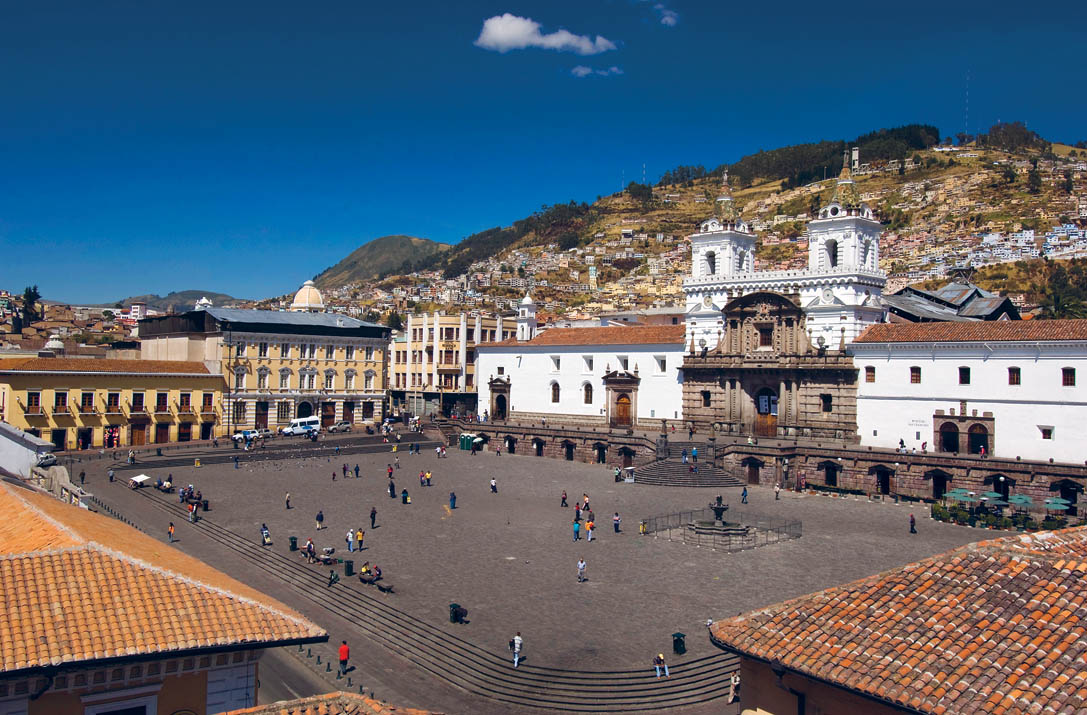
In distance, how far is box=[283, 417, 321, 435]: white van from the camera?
59.8 metres

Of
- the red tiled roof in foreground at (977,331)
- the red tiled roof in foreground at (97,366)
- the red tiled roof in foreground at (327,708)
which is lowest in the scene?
the red tiled roof in foreground at (327,708)

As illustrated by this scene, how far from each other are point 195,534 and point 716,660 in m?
21.1

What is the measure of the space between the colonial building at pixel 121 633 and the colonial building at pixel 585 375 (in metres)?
46.4

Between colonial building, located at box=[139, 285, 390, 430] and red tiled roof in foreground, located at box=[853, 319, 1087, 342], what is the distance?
38412 mm

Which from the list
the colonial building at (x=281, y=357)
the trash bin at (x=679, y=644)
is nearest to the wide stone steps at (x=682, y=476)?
the trash bin at (x=679, y=644)

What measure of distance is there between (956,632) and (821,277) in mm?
41980

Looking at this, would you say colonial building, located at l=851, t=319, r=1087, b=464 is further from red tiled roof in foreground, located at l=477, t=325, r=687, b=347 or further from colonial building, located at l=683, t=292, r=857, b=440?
red tiled roof in foreground, located at l=477, t=325, r=687, b=347

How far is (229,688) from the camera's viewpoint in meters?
10.6

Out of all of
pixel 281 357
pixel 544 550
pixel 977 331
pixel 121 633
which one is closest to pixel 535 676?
pixel 544 550

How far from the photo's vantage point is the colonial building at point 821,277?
48.3 metres

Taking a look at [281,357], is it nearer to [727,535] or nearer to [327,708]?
[727,535]

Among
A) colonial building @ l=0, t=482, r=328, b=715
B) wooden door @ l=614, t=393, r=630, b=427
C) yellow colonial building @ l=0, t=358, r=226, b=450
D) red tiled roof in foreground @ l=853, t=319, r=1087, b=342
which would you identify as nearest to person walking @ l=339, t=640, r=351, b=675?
colonial building @ l=0, t=482, r=328, b=715

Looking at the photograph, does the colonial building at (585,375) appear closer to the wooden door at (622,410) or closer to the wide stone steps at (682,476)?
the wooden door at (622,410)

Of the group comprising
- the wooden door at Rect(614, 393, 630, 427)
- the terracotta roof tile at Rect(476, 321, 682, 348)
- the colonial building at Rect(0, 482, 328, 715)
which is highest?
the terracotta roof tile at Rect(476, 321, 682, 348)
